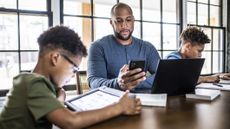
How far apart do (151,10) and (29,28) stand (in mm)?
1871

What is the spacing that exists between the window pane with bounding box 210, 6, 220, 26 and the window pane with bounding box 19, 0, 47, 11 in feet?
10.6

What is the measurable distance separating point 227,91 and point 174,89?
17.6 inches

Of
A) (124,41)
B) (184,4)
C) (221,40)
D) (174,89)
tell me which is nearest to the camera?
(174,89)

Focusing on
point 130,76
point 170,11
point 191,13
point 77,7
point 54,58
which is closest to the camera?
point 54,58

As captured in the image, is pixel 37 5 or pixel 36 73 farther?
pixel 37 5

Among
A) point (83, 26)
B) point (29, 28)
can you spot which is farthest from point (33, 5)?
point (83, 26)

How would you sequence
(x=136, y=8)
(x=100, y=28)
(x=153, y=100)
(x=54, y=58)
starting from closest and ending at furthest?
(x=54, y=58) < (x=153, y=100) < (x=100, y=28) < (x=136, y=8)

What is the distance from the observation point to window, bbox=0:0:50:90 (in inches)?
105

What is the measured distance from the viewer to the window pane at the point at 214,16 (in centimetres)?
491

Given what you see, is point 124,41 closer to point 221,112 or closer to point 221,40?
point 221,112

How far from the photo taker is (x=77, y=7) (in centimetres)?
316

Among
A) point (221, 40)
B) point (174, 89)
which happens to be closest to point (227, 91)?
point (174, 89)

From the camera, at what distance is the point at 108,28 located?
344 cm

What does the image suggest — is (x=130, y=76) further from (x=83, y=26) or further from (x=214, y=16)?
(x=214, y=16)
